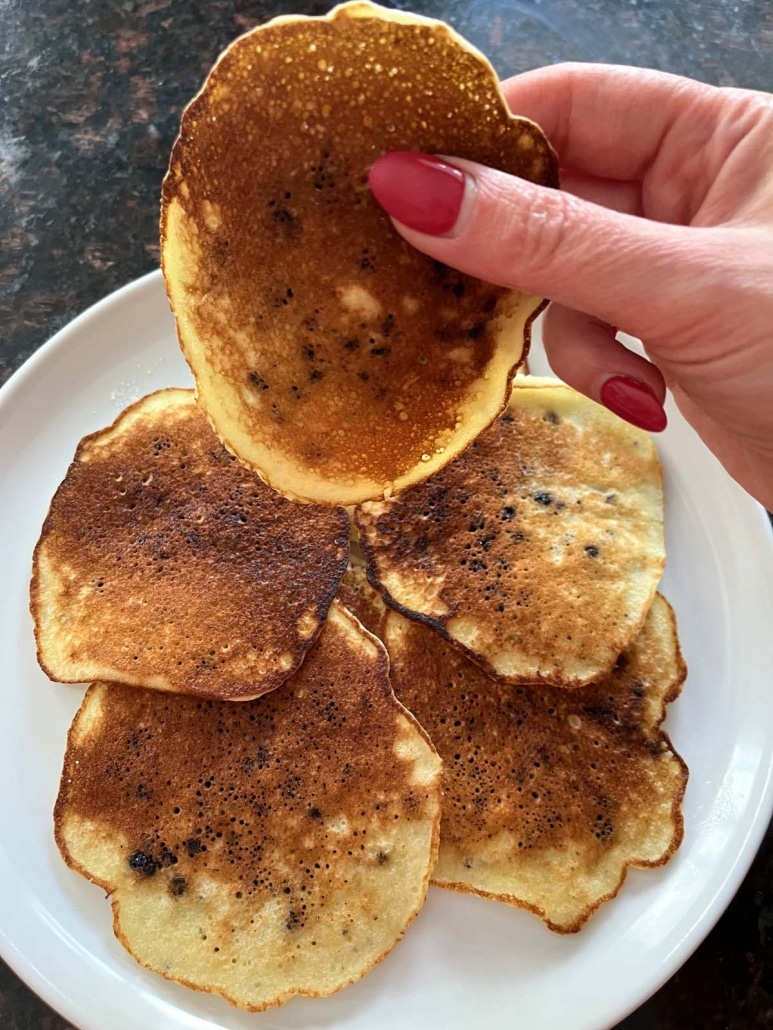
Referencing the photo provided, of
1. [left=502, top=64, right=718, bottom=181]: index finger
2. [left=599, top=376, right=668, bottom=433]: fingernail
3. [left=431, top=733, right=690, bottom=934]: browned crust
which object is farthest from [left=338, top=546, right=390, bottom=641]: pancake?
[left=502, top=64, right=718, bottom=181]: index finger

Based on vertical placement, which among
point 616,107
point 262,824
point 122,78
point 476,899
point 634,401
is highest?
point 616,107

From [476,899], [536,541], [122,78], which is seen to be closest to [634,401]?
[536,541]

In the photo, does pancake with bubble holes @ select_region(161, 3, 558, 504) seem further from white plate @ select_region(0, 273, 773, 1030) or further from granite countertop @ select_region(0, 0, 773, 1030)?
granite countertop @ select_region(0, 0, 773, 1030)

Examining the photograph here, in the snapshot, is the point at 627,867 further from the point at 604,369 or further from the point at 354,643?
the point at 604,369

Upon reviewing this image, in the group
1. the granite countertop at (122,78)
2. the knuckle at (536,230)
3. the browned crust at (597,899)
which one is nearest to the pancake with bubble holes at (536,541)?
the browned crust at (597,899)

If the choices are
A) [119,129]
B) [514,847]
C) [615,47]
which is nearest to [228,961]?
[514,847]

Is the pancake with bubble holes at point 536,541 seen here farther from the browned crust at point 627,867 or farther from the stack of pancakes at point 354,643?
the browned crust at point 627,867

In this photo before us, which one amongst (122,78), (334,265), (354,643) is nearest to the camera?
(334,265)
